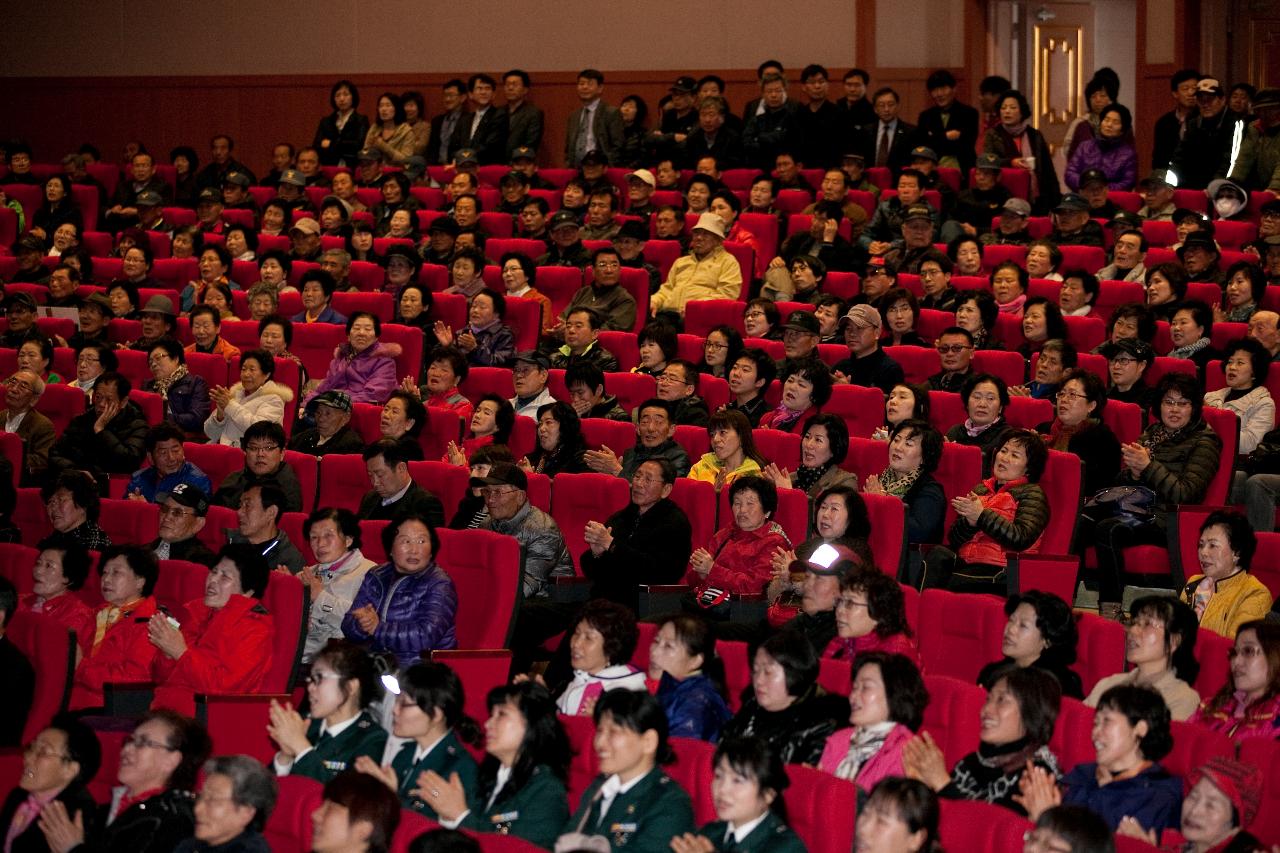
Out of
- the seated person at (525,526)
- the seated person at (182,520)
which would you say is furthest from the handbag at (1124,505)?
the seated person at (182,520)

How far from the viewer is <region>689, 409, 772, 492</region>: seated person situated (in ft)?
15.3

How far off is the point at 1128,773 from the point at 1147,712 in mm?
103

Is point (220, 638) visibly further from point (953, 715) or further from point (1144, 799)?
point (1144, 799)

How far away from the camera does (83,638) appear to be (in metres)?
4.05

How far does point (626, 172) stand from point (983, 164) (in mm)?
1731

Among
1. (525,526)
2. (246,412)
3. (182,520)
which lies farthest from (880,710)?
(246,412)

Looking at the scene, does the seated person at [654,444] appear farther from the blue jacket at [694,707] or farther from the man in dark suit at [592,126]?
the man in dark suit at [592,126]

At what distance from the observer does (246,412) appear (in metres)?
5.66

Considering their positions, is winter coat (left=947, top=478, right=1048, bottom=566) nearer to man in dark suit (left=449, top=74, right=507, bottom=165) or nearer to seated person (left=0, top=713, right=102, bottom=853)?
seated person (left=0, top=713, right=102, bottom=853)

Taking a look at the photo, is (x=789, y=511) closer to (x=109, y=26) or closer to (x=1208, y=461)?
(x=1208, y=461)

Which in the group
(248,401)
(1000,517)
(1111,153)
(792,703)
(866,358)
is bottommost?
(792,703)

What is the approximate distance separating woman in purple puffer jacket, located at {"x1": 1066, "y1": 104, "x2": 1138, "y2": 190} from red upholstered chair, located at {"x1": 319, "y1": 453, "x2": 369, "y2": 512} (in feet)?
12.4

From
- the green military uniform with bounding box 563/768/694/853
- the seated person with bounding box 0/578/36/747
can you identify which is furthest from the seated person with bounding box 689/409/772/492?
the green military uniform with bounding box 563/768/694/853

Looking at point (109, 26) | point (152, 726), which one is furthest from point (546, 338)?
point (109, 26)
